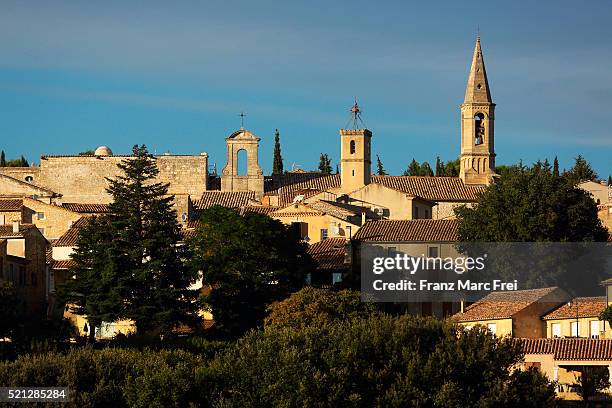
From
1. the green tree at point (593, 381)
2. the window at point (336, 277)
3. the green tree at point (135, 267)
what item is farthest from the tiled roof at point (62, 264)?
the green tree at point (593, 381)

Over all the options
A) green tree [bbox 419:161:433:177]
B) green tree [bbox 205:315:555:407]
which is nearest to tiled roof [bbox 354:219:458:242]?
green tree [bbox 205:315:555:407]

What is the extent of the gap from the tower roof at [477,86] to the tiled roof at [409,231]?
27.9m

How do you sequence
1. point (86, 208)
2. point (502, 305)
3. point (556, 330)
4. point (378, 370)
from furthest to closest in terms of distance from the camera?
point (86, 208) → point (502, 305) → point (556, 330) → point (378, 370)

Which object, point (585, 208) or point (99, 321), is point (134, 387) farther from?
point (585, 208)

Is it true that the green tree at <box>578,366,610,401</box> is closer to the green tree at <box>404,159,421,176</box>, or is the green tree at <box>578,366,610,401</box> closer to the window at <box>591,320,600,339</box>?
the window at <box>591,320,600,339</box>

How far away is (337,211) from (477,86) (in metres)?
26.3

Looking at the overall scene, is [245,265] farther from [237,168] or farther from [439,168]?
[439,168]

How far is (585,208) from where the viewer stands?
69.9 m

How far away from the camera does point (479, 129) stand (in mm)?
102375

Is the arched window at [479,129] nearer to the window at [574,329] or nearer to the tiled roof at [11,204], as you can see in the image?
the tiled roof at [11,204]

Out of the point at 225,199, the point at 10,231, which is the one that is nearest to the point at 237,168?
the point at 225,199

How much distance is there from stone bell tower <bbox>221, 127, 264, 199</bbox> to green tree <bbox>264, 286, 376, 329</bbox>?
3282 cm

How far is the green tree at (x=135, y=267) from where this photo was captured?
61.6 m

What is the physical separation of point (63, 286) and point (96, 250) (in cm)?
180
